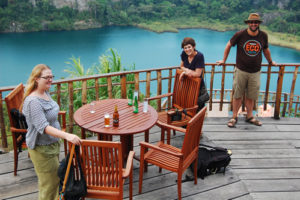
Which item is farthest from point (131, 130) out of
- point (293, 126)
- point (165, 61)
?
point (165, 61)

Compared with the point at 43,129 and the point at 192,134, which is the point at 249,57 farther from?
the point at 43,129

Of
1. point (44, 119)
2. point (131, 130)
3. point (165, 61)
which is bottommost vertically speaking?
point (165, 61)

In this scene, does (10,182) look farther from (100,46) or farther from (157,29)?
(157,29)

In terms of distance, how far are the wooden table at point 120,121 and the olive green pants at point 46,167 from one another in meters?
0.46

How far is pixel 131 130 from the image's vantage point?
7.96 ft

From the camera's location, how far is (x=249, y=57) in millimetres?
3600

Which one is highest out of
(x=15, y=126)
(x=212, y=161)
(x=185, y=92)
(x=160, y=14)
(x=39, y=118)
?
(x=160, y=14)

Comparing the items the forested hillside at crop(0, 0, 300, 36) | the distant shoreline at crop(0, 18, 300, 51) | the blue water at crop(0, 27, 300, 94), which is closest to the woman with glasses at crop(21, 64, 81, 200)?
the blue water at crop(0, 27, 300, 94)

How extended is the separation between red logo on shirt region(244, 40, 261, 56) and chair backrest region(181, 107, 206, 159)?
161cm

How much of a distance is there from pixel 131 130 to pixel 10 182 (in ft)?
4.23

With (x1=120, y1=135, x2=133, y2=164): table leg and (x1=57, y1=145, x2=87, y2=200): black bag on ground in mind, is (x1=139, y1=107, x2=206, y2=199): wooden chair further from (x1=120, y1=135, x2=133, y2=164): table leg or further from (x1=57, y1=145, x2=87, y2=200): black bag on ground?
(x1=57, y1=145, x2=87, y2=200): black bag on ground

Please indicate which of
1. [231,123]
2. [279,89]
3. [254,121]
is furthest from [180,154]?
[279,89]

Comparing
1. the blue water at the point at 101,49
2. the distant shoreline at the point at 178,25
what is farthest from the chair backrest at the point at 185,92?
the distant shoreline at the point at 178,25

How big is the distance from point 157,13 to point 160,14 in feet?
1.78
